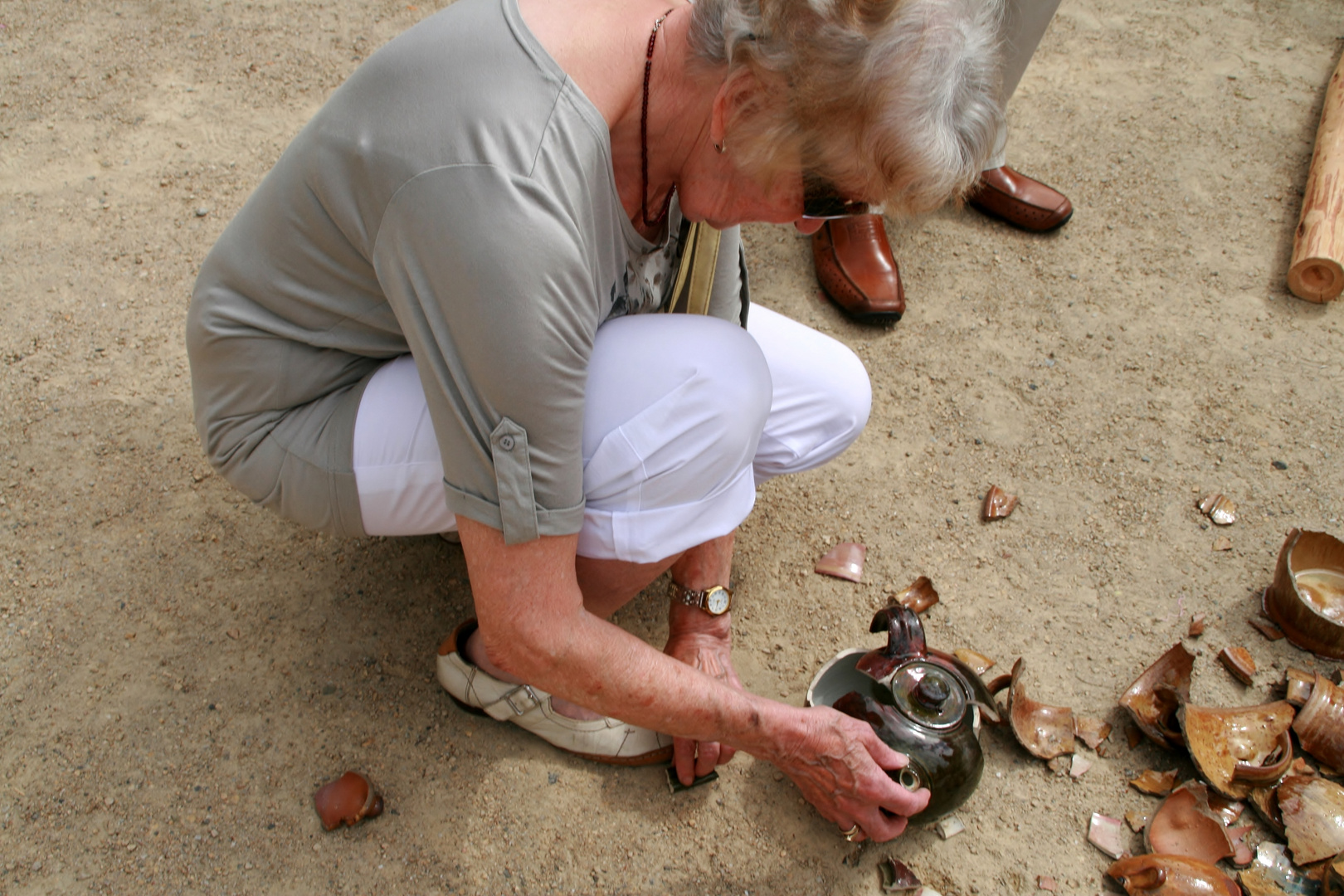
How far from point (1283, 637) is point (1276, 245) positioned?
176 centimetres

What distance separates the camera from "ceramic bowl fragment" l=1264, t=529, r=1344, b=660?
7.05 ft

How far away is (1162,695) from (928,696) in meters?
0.71

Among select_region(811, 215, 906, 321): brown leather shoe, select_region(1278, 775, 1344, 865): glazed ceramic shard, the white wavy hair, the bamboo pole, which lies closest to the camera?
the white wavy hair

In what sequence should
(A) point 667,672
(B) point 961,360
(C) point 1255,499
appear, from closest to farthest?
(A) point 667,672 < (C) point 1255,499 < (B) point 961,360

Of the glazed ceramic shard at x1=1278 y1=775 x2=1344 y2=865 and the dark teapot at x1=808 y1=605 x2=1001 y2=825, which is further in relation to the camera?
the glazed ceramic shard at x1=1278 y1=775 x2=1344 y2=865

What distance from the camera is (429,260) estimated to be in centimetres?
121

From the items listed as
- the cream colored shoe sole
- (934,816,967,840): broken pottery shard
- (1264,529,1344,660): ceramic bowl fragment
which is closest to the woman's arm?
(934,816,967,840): broken pottery shard

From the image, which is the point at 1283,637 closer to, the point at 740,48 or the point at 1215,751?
the point at 1215,751

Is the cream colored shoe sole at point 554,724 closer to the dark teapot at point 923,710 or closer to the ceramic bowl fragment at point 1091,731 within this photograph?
the dark teapot at point 923,710

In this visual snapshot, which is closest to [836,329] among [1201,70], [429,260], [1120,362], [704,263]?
[1120,362]

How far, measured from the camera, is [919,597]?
2.29 m

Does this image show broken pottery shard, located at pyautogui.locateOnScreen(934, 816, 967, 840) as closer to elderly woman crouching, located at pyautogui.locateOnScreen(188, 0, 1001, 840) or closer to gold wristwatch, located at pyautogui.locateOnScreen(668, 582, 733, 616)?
elderly woman crouching, located at pyautogui.locateOnScreen(188, 0, 1001, 840)

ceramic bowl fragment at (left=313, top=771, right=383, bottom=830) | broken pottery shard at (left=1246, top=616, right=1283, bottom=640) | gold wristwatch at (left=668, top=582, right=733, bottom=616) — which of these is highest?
gold wristwatch at (left=668, top=582, right=733, bottom=616)

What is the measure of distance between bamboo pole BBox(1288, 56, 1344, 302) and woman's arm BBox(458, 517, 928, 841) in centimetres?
→ 251
